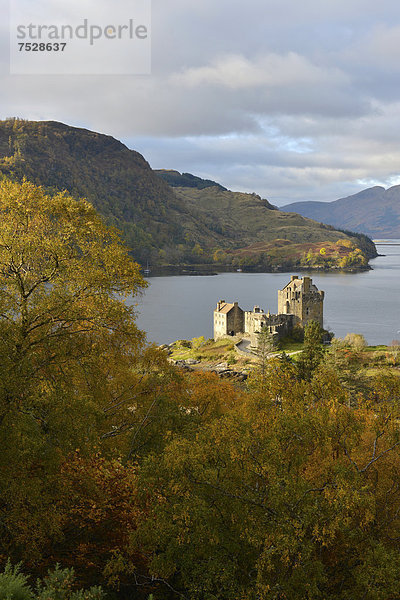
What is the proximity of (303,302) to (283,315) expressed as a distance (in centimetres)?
491

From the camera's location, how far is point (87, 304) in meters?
13.9

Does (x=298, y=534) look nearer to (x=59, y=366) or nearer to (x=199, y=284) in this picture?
(x=59, y=366)

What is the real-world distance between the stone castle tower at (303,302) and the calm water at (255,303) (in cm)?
1757

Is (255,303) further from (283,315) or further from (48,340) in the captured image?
(48,340)

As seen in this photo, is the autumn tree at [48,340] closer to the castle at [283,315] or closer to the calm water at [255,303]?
the calm water at [255,303]

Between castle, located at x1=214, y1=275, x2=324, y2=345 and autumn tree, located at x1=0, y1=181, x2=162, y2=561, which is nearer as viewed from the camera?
autumn tree, located at x1=0, y1=181, x2=162, y2=561

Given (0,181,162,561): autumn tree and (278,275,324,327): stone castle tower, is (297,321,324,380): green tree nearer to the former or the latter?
(278,275,324,327): stone castle tower

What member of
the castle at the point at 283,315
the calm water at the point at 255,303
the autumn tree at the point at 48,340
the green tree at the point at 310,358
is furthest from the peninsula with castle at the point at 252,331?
the autumn tree at the point at 48,340

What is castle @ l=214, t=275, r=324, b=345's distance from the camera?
8181cm

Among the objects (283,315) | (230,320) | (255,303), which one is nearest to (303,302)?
(283,315)

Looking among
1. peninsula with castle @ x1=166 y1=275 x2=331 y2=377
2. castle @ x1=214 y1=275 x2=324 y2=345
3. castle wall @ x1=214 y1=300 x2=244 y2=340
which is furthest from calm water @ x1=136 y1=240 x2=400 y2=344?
castle @ x1=214 y1=275 x2=324 y2=345

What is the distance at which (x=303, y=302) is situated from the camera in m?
85.1

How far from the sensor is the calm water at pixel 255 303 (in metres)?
107

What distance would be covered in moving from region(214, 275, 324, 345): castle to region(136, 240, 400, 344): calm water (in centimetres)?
1708
